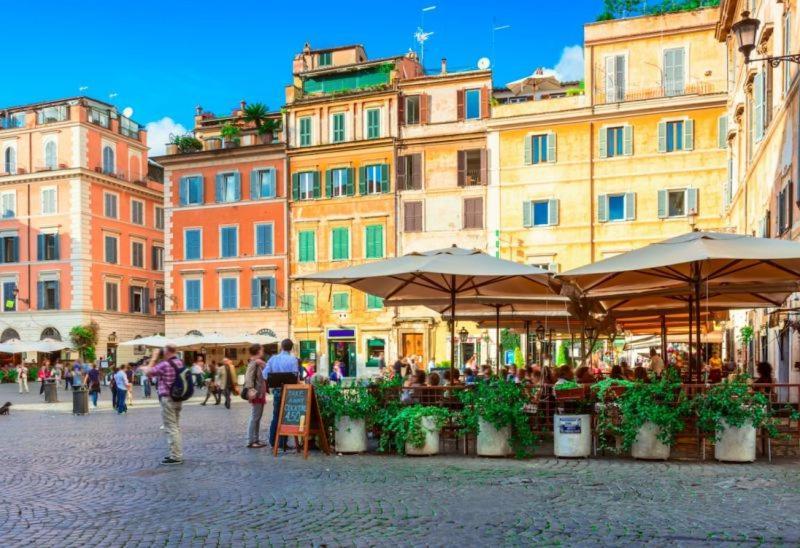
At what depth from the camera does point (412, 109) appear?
43.9 meters

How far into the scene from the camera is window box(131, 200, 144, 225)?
187 ft

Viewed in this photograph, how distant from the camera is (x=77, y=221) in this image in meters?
52.3

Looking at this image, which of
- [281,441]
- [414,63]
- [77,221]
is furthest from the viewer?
[77,221]

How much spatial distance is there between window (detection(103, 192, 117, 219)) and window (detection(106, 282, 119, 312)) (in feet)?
13.3

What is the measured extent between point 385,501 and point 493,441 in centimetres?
317

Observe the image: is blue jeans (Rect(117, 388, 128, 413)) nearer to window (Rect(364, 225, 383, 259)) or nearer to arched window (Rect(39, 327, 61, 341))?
window (Rect(364, 225, 383, 259))

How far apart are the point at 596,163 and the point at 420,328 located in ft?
35.2

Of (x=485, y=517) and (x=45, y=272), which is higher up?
(x=45, y=272)

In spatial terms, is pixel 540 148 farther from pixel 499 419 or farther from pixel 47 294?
pixel 499 419

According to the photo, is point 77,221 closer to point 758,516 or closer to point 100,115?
point 100,115

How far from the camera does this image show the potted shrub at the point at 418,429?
11297mm

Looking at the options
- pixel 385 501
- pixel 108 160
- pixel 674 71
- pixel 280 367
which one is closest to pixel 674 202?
pixel 674 71

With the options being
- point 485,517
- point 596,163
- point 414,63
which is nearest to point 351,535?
point 485,517

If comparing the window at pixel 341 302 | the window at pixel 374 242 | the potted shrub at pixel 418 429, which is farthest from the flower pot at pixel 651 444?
the window at pixel 341 302
